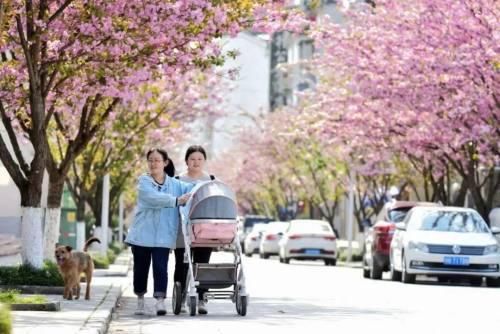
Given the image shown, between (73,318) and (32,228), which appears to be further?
(32,228)

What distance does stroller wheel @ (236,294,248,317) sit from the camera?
59.1ft

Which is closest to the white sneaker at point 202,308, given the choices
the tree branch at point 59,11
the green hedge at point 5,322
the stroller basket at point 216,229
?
the stroller basket at point 216,229

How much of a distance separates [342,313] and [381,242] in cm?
1628

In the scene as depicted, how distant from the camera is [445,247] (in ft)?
102

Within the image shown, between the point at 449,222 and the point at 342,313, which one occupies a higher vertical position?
the point at 449,222

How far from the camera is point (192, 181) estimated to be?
1825 centimetres

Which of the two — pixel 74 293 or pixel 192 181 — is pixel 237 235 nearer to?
pixel 192 181

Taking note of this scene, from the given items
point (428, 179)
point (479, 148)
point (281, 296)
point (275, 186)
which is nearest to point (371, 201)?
point (428, 179)

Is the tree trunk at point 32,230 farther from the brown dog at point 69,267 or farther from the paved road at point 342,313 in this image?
the brown dog at point 69,267

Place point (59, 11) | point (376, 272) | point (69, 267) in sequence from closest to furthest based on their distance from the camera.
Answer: point (69, 267) → point (59, 11) → point (376, 272)

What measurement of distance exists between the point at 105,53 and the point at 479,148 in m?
17.2

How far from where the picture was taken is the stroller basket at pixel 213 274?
17812 mm

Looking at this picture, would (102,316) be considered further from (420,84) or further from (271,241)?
(271,241)

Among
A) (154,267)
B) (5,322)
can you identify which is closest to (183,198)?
(154,267)
